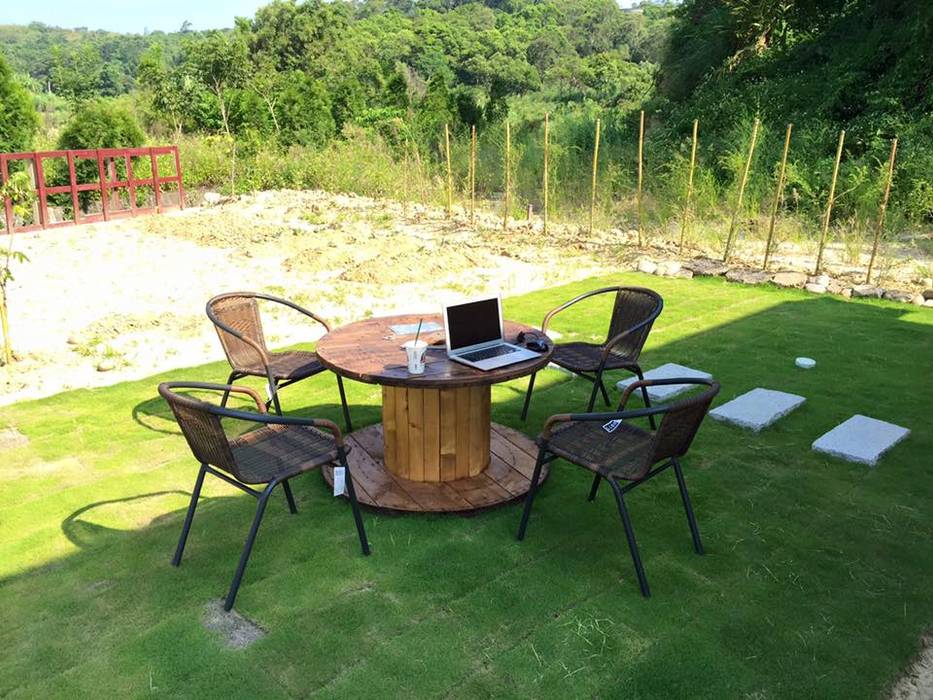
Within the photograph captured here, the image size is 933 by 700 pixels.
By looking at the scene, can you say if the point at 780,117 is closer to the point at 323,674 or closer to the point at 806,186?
the point at 806,186

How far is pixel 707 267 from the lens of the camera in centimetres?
840

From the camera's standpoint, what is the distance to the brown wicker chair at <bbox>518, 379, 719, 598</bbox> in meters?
2.61

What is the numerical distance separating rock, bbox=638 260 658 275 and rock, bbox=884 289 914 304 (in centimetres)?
236

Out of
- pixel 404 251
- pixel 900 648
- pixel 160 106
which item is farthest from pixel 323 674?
pixel 160 106

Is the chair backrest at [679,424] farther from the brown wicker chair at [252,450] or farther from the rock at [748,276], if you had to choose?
the rock at [748,276]

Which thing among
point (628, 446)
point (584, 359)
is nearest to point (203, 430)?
point (628, 446)

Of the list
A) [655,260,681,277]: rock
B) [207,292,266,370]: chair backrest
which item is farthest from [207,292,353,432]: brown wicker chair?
[655,260,681,277]: rock

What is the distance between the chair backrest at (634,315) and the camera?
3990 mm

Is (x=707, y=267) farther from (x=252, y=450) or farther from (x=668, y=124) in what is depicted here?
(x=668, y=124)

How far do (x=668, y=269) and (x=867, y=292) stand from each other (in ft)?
6.69

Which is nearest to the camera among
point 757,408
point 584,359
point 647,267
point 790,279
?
point 584,359

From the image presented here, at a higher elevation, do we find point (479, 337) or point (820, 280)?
point (479, 337)

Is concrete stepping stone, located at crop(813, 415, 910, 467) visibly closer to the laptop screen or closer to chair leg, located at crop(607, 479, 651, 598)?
chair leg, located at crop(607, 479, 651, 598)

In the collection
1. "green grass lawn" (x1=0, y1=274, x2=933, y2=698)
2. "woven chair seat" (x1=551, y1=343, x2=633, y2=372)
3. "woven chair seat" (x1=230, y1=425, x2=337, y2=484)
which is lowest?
"green grass lawn" (x1=0, y1=274, x2=933, y2=698)
